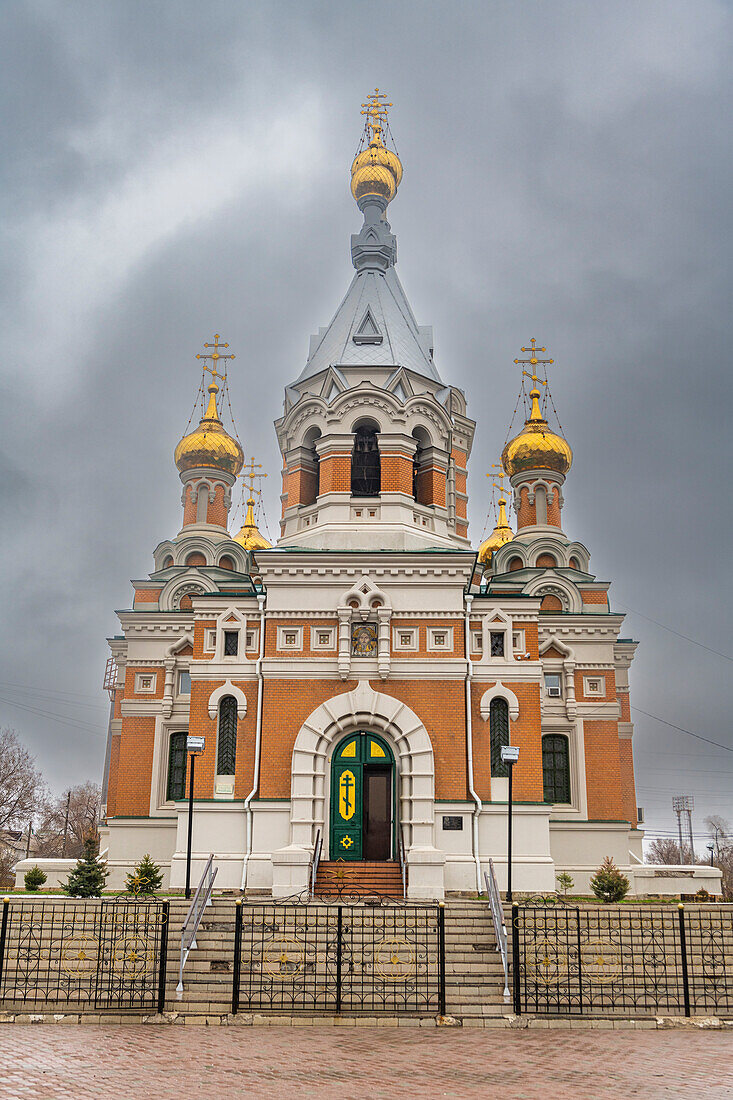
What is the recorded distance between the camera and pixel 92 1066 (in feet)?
29.0

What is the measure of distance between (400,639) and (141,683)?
8396 millimetres

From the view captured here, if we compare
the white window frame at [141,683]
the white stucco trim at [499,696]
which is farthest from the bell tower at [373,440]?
the white window frame at [141,683]

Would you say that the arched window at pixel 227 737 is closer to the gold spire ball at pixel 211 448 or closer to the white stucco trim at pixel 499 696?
the white stucco trim at pixel 499 696

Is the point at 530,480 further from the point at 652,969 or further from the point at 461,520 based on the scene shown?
the point at 652,969

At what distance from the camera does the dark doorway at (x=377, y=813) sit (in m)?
19.3

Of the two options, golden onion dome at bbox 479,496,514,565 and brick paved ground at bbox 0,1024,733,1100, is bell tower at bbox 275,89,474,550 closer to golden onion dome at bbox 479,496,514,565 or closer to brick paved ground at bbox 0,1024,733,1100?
golden onion dome at bbox 479,496,514,565

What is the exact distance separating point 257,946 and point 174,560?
595 inches

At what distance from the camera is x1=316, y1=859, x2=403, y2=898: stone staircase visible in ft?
58.9

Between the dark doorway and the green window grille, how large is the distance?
5.84m

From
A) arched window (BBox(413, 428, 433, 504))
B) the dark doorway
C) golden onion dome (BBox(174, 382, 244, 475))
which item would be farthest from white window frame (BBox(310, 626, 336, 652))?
golden onion dome (BBox(174, 382, 244, 475))

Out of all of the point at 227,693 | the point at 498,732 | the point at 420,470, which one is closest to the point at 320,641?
the point at 227,693

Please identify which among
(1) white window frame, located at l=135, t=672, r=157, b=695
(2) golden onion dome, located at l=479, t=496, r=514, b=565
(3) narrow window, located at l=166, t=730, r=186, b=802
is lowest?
(3) narrow window, located at l=166, t=730, r=186, b=802

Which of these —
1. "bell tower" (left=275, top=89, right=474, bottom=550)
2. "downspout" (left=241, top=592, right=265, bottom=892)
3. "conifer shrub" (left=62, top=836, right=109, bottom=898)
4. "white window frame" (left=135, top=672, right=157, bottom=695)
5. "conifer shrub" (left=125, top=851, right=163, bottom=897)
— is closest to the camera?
"downspout" (left=241, top=592, right=265, bottom=892)

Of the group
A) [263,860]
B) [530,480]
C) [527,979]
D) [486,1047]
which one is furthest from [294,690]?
[530,480]
